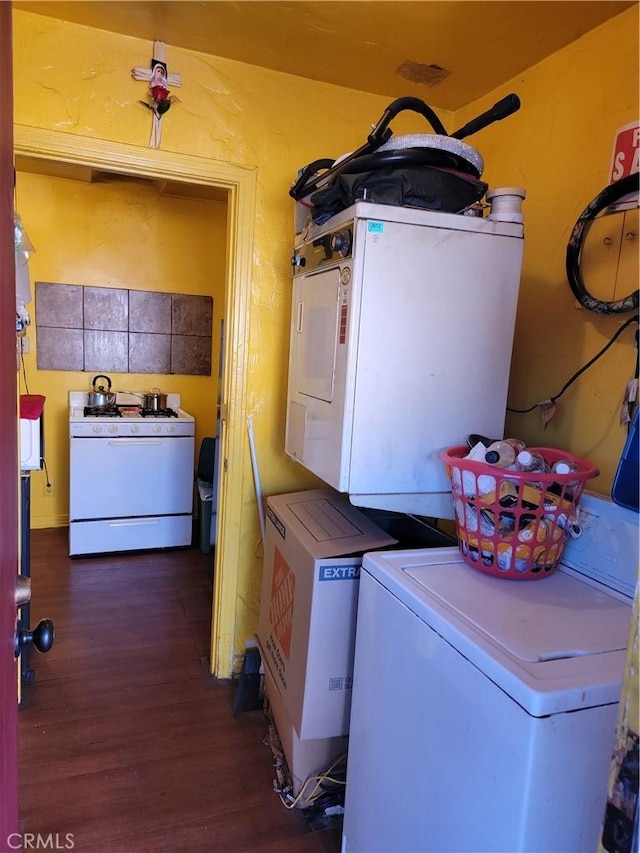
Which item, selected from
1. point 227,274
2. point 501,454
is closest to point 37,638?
point 501,454

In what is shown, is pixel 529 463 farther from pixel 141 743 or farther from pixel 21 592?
pixel 141 743

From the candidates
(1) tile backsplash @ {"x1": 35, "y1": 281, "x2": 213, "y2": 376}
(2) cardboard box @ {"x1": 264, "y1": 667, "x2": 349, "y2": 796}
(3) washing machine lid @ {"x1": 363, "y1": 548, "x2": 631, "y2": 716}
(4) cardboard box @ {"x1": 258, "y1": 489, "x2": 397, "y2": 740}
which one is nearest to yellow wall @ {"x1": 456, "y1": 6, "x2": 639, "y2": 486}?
(3) washing machine lid @ {"x1": 363, "y1": 548, "x2": 631, "y2": 716}

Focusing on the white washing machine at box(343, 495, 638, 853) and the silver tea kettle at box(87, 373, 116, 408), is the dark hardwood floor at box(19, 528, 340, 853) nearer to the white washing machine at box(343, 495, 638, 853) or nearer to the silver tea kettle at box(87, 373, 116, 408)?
the white washing machine at box(343, 495, 638, 853)

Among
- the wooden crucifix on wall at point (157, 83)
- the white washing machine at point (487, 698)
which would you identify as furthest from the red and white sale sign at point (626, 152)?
the wooden crucifix on wall at point (157, 83)

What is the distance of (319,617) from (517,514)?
0.63 metres

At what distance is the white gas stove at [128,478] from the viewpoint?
3.33 meters

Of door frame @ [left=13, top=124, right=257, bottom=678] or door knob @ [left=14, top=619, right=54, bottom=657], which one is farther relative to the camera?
door frame @ [left=13, top=124, right=257, bottom=678]

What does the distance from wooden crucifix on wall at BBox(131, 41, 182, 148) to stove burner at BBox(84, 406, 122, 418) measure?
196cm

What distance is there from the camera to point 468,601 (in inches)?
43.1

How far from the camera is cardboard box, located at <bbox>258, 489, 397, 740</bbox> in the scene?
58.6 inches

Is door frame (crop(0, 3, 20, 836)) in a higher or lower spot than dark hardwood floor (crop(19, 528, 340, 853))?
higher

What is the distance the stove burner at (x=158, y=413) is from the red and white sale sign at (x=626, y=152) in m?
2.85

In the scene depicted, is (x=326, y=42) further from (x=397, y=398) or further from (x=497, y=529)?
(x=497, y=529)

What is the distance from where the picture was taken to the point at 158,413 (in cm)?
362
